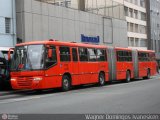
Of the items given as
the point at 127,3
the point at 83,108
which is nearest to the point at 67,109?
→ the point at 83,108

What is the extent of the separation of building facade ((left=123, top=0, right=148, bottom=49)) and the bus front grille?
45841mm

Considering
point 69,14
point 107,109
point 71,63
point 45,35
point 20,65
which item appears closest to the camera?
point 107,109

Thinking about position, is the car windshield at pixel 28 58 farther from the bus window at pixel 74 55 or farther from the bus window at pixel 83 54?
the bus window at pixel 83 54

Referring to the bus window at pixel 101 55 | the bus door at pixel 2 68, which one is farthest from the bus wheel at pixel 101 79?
the bus door at pixel 2 68

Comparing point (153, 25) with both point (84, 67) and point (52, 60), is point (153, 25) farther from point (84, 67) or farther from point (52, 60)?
point (52, 60)

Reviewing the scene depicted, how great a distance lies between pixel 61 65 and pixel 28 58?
2161 millimetres

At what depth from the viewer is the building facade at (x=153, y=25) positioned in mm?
77031

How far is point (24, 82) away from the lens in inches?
A: 837

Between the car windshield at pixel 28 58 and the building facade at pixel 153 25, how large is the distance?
56.7 metres

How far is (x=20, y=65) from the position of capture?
2155 cm

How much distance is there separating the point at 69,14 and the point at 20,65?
63.7ft

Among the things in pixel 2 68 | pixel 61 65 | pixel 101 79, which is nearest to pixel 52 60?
pixel 61 65

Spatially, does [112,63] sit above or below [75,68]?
above

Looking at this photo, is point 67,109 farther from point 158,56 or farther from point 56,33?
point 158,56
